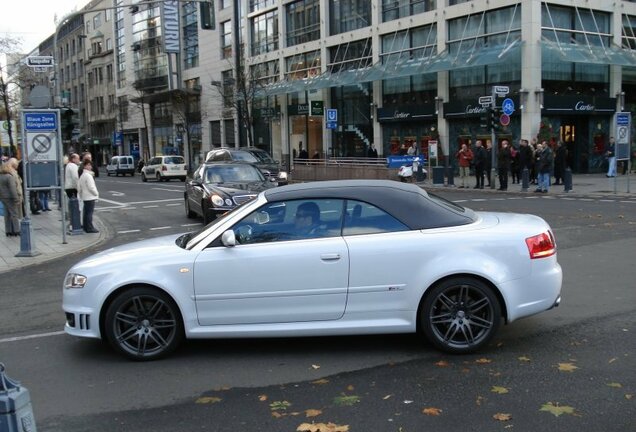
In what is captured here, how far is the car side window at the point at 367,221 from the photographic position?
560cm

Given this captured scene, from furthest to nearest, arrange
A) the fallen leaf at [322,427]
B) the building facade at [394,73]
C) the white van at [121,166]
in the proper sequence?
the white van at [121,166] → the building facade at [394,73] → the fallen leaf at [322,427]

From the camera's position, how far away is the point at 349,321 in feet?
18.0

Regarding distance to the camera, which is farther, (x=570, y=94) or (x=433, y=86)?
(x=433, y=86)

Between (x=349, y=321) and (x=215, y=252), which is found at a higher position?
(x=215, y=252)

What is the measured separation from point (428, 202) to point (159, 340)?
268 cm

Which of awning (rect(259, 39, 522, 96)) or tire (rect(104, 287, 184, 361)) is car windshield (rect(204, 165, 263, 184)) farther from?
awning (rect(259, 39, 522, 96))

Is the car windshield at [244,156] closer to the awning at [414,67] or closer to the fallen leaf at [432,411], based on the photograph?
the awning at [414,67]

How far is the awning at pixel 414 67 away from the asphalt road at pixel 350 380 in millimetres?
24822

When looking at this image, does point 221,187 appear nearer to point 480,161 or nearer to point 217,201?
point 217,201

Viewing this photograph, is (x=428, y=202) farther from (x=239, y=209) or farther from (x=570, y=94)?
(x=570, y=94)

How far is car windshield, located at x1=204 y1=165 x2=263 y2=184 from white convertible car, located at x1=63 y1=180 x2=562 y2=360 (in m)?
10.5

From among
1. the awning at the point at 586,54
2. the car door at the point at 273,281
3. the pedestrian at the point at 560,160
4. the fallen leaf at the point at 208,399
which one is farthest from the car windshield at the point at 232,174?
the awning at the point at 586,54

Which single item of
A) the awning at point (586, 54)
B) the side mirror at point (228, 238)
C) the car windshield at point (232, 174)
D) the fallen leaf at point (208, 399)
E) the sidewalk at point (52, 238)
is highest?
the awning at point (586, 54)

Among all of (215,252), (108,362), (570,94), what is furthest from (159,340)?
(570,94)
